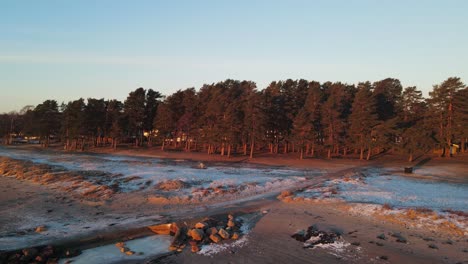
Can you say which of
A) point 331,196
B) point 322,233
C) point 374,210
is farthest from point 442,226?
point 331,196

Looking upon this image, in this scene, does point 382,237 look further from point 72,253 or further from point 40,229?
point 40,229

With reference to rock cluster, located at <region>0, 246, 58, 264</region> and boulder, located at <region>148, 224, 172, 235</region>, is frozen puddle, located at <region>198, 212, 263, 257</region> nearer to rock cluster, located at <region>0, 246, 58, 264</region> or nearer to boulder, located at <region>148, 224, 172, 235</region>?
boulder, located at <region>148, 224, 172, 235</region>

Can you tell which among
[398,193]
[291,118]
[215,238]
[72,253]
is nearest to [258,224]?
[215,238]

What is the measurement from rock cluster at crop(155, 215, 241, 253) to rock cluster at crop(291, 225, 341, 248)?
2.80 metres

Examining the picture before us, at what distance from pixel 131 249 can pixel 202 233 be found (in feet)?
9.90

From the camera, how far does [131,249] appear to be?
1292 centimetres

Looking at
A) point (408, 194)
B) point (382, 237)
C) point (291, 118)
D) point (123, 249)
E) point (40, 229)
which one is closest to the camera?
point (123, 249)

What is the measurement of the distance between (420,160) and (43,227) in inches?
2252

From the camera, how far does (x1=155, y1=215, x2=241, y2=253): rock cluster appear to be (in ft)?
43.9

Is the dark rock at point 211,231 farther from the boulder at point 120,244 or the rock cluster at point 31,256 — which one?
the rock cluster at point 31,256

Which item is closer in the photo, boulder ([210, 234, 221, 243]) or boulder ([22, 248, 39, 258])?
boulder ([22, 248, 39, 258])

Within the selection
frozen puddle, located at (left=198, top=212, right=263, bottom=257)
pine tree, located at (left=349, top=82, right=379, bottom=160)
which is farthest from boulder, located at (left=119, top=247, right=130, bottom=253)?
pine tree, located at (left=349, top=82, right=379, bottom=160)

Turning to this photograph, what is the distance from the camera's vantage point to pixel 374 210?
731 inches

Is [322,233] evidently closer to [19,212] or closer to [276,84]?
[19,212]
